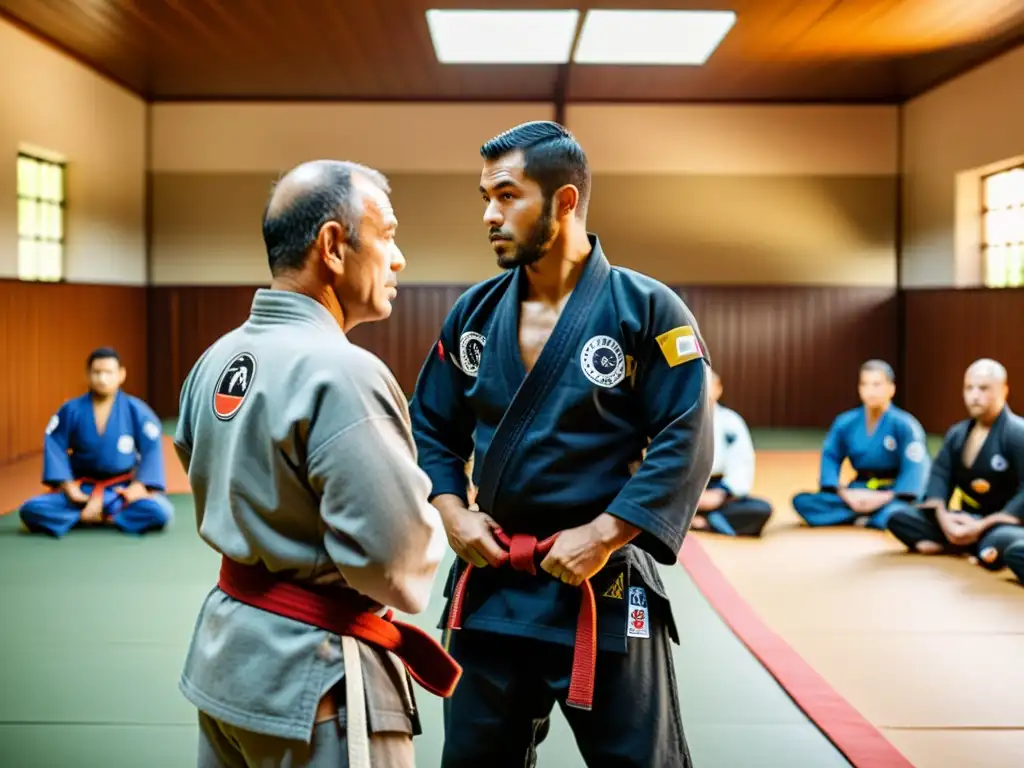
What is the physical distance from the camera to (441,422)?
2.10m

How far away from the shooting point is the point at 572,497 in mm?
1866

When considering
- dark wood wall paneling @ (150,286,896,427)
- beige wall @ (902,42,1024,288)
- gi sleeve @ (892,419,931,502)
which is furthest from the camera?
dark wood wall paneling @ (150,286,896,427)

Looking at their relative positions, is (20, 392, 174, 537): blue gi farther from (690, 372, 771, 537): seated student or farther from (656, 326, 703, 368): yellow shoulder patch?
(656, 326, 703, 368): yellow shoulder patch

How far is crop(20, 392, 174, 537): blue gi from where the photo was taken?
5.77 m

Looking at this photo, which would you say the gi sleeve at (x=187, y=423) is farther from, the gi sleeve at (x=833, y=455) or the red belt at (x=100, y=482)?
the gi sleeve at (x=833, y=455)

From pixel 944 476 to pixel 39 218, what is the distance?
7.55 m

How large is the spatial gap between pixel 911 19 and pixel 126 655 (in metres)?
7.33

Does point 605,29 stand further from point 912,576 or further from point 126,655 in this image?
point 126,655

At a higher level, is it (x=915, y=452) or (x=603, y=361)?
(x=603, y=361)

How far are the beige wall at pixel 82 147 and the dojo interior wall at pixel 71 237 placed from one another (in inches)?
0.4

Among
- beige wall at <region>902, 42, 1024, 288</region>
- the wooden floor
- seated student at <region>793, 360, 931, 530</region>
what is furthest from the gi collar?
beige wall at <region>902, 42, 1024, 288</region>

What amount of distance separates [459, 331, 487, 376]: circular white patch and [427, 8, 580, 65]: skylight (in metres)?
6.41

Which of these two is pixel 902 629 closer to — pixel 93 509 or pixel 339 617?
pixel 339 617

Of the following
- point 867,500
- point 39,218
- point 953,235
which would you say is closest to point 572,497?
point 867,500
